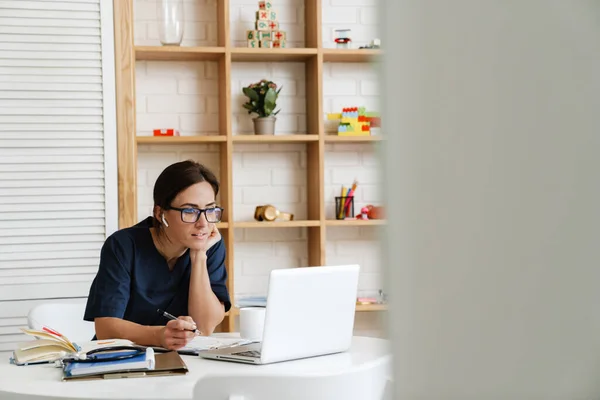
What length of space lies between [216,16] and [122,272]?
1745 mm

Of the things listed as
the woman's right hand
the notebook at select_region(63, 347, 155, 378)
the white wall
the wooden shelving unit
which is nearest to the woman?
the woman's right hand

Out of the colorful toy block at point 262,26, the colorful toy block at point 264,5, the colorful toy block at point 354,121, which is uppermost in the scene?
the colorful toy block at point 264,5

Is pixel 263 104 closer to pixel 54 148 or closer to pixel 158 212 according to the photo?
pixel 54 148

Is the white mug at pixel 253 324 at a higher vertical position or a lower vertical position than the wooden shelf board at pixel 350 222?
lower

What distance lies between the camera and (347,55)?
3.63 metres

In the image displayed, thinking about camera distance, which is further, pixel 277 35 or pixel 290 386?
pixel 277 35

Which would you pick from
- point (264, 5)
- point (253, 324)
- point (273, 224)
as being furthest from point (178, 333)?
point (264, 5)

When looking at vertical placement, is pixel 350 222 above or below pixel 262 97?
below

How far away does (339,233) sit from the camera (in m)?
3.84

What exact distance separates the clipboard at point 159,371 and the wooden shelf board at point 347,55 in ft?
6.60

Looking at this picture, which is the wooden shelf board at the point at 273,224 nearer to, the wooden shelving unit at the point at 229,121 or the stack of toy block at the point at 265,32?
the wooden shelving unit at the point at 229,121

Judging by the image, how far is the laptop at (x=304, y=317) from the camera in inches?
72.5

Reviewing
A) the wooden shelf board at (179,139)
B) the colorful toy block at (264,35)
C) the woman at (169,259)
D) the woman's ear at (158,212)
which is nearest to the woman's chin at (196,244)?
the woman at (169,259)

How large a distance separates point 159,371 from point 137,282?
0.64m
